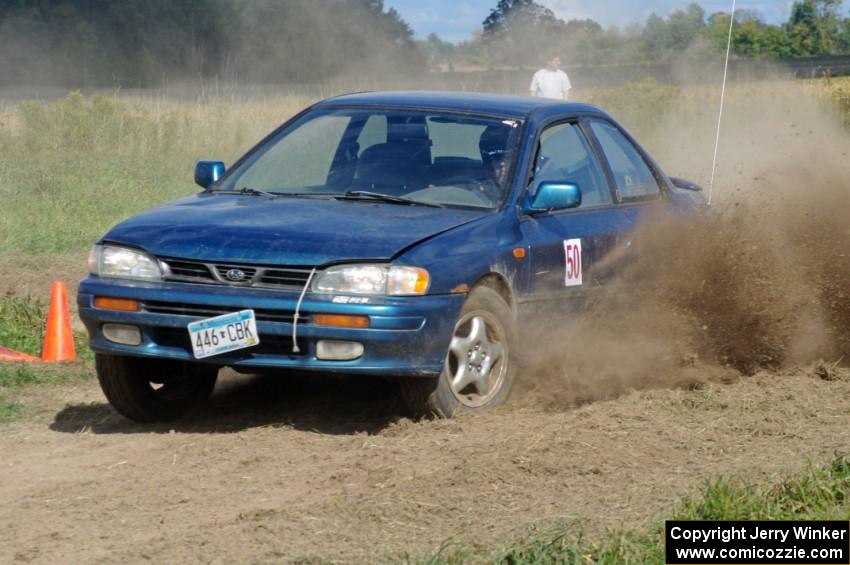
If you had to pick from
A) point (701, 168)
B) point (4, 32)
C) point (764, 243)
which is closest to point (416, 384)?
point (764, 243)

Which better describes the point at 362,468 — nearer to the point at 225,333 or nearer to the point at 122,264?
the point at 225,333

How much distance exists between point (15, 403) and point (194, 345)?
181 cm

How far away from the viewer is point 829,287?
8500 mm

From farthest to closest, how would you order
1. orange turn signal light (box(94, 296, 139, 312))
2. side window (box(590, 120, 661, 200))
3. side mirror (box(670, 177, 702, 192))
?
side mirror (box(670, 177, 702, 192)), side window (box(590, 120, 661, 200)), orange turn signal light (box(94, 296, 139, 312))

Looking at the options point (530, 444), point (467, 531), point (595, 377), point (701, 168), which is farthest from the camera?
point (701, 168)

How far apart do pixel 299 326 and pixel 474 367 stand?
1.03 m

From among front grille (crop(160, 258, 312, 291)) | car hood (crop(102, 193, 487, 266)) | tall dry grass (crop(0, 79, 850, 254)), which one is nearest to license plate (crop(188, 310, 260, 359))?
front grille (crop(160, 258, 312, 291))

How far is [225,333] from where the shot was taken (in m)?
6.27

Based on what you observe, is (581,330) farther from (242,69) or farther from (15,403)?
(242,69)

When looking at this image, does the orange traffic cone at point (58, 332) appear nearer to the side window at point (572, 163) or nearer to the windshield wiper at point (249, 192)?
the windshield wiper at point (249, 192)

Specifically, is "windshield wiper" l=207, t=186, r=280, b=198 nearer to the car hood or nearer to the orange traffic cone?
the car hood

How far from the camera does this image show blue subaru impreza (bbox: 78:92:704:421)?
6.27 metres

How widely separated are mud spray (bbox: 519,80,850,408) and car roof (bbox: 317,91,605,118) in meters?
0.92

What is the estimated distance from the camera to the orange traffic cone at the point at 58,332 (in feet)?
28.9
